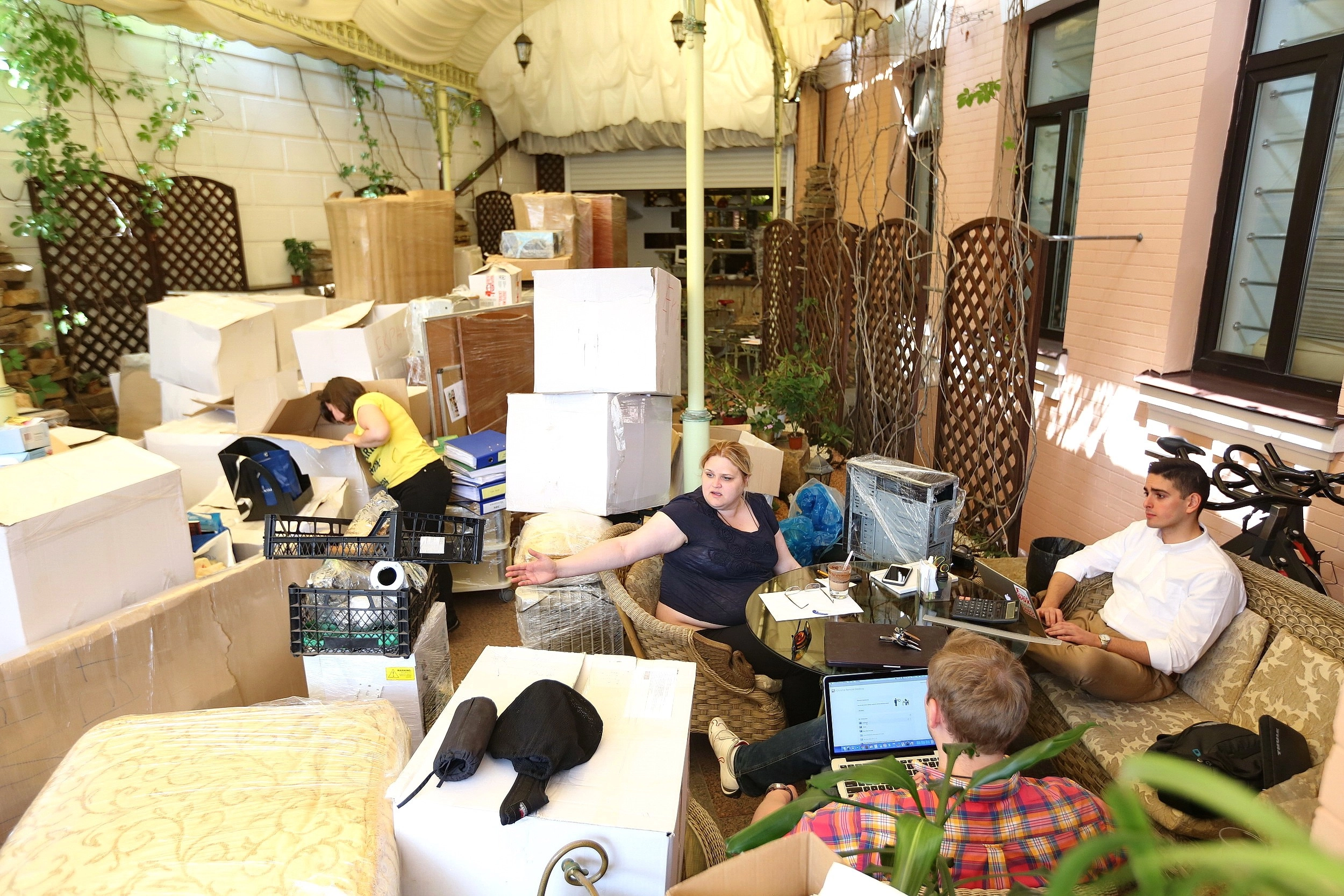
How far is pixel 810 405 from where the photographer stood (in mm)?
5312

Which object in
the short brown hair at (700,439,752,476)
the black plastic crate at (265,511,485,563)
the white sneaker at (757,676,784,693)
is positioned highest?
the short brown hair at (700,439,752,476)

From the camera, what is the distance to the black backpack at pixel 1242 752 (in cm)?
174

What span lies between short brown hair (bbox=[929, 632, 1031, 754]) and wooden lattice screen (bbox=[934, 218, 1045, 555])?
2.35 metres

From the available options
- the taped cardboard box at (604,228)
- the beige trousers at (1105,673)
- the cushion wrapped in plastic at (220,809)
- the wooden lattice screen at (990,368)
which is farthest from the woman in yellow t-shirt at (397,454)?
the taped cardboard box at (604,228)

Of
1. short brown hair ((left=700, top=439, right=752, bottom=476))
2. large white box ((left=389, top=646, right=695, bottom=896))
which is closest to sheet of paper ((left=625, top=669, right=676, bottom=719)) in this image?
large white box ((left=389, top=646, right=695, bottom=896))

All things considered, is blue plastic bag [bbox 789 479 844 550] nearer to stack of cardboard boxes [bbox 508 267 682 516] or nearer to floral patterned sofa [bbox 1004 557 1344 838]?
stack of cardboard boxes [bbox 508 267 682 516]

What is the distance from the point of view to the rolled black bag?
50.0 inches

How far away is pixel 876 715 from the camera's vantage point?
2107 mm

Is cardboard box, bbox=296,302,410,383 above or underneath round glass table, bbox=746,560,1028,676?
above

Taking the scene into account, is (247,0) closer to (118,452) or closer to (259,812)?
(118,452)

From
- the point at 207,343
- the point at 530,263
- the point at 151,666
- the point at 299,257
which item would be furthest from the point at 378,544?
the point at 299,257

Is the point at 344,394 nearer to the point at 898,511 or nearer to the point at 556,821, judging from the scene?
the point at 898,511

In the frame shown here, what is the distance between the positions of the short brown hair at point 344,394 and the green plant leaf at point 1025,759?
3320mm

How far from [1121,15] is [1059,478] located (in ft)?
7.54
